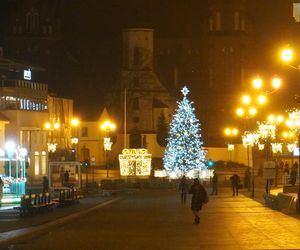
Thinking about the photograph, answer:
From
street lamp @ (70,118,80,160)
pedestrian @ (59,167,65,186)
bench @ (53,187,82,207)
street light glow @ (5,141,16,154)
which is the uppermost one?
street lamp @ (70,118,80,160)

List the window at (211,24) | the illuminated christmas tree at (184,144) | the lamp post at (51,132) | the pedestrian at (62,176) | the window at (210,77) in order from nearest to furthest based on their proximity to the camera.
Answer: the pedestrian at (62,176)
the lamp post at (51,132)
the illuminated christmas tree at (184,144)
the window at (211,24)
the window at (210,77)

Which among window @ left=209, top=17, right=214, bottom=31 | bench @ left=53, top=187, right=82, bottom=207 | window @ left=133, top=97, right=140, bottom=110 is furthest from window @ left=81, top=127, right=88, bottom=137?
bench @ left=53, top=187, right=82, bottom=207

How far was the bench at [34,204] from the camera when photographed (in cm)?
3844

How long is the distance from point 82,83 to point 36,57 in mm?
8382

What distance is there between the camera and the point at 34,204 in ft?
130

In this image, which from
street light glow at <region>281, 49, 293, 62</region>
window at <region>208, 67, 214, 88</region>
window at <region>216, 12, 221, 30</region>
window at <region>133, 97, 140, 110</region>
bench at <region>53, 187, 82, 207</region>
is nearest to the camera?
street light glow at <region>281, 49, 293, 62</region>

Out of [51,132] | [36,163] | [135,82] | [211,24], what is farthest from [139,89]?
[36,163]

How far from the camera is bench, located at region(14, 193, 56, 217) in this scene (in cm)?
3844

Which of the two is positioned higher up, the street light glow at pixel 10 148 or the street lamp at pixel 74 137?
the street lamp at pixel 74 137

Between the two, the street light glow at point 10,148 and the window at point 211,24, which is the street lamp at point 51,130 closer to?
the street light glow at point 10,148

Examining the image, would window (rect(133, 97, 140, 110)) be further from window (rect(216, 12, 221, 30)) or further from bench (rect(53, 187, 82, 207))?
bench (rect(53, 187, 82, 207))

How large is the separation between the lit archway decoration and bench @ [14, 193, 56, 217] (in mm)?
47158

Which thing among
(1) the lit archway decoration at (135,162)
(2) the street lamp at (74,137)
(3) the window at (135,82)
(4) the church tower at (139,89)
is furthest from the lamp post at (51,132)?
(3) the window at (135,82)

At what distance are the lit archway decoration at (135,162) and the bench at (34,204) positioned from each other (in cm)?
4716
